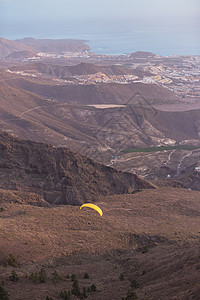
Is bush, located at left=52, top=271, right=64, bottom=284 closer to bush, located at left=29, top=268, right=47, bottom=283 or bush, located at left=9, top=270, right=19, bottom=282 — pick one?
bush, located at left=29, top=268, right=47, bottom=283

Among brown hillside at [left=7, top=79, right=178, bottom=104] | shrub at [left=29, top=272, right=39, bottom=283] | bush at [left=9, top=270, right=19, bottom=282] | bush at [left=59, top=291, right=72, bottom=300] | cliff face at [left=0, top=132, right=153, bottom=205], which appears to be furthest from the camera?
brown hillside at [left=7, top=79, right=178, bottom=104]

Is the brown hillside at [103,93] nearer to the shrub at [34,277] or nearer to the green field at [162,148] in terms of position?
the green field at [162,148]

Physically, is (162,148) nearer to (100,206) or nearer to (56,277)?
(100,206)

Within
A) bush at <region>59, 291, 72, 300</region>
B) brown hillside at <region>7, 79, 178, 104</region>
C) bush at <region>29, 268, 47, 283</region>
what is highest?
brown hillside at <region>7, 79, 178, 104</region>

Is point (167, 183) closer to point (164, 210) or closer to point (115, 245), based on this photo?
point (164, 210)

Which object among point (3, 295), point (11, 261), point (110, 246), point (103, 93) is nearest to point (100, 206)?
point (110, 246)

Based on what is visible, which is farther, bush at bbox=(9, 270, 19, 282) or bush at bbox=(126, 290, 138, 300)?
bush at bbox=(9, 270, 19, 282)

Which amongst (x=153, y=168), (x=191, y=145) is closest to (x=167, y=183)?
(x=153, y=168)

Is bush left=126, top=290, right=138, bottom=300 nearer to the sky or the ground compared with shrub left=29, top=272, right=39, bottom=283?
nearer to the sky

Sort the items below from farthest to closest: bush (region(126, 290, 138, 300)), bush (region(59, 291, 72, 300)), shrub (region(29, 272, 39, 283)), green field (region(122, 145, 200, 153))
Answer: green field (region(122, 145, 200, 153)), shrub (region(29, 272, 39, 283)), bush (region(59, 291, 72, 300)), bush (region(126, 290, 138, 300))

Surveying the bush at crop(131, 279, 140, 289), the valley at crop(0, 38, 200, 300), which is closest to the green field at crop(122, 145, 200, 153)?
the valley at crop(0, 38, 200, 300)
